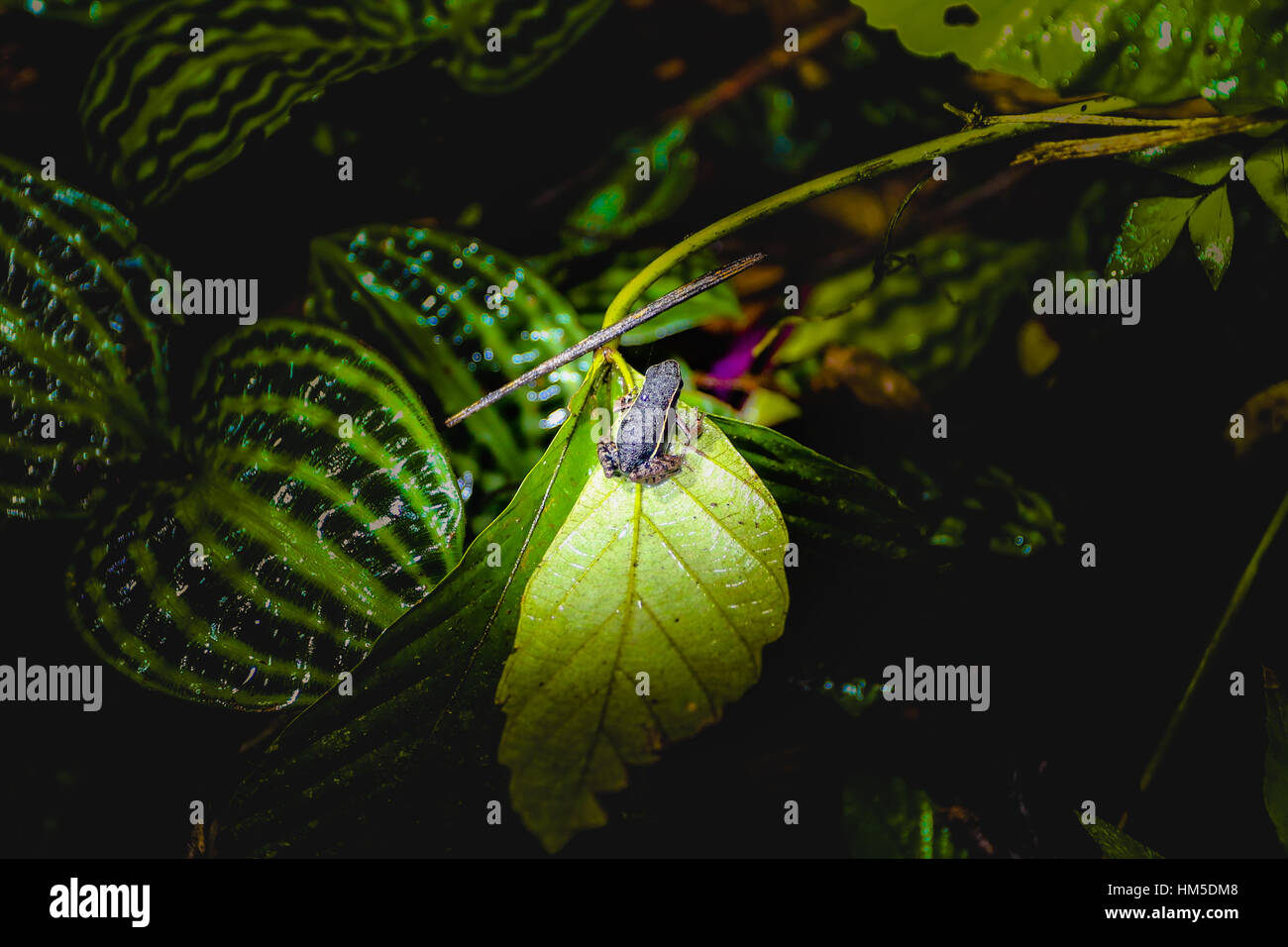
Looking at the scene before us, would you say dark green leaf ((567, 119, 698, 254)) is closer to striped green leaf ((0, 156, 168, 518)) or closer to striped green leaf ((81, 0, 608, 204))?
striped green leaf ((81, 0, 608, 204))

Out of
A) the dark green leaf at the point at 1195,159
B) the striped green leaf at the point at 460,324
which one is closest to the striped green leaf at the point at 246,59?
the striped green leaf at the point at 460,324

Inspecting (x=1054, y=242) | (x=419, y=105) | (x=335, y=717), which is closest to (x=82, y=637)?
(x=335, y=717)

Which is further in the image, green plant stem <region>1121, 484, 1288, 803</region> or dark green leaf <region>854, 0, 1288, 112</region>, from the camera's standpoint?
green plant stem <region>1121, 484, 1288, 803</region>

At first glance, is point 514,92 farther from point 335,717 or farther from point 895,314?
point 335,717

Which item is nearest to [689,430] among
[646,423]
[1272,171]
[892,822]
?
[646,423]

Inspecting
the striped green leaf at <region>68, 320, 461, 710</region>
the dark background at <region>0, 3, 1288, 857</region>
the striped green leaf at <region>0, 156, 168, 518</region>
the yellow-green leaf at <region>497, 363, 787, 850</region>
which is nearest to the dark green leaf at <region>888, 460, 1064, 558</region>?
the dark background at <region>0, 3, 1288, 857</region>

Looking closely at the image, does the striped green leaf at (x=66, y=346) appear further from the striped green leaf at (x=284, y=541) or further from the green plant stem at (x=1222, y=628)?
the green plant stem at (x=1222, y=628)
